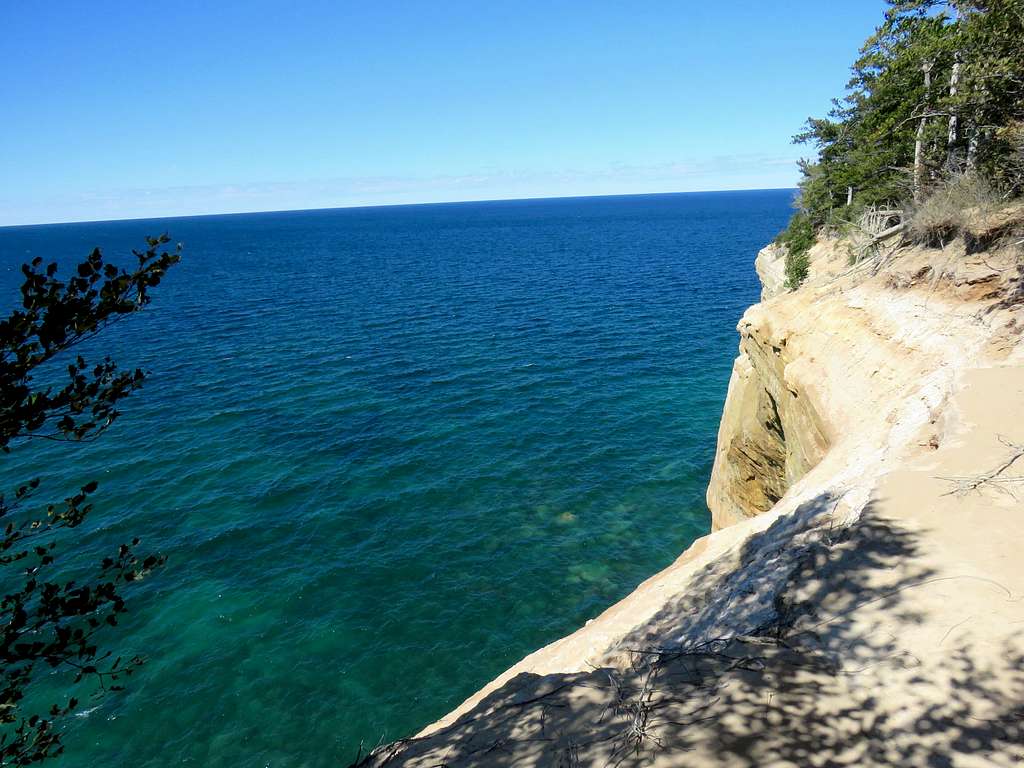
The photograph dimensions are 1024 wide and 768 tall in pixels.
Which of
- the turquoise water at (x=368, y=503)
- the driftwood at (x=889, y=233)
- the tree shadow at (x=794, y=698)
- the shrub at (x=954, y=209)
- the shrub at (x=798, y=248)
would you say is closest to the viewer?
the tree shadow at (x=794, y=698)

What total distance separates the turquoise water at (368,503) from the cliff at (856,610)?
24.7 ft

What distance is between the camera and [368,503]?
2441cm

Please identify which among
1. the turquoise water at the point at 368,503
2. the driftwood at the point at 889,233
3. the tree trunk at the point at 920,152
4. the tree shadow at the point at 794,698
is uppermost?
the tree trunk at the point at 920,152

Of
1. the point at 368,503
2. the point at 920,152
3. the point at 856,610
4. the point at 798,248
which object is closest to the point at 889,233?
the point at 920,152

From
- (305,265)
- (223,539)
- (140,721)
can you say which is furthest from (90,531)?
(305,265)

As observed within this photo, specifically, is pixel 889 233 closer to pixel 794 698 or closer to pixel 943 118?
pixel 943 118

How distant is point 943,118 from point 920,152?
4.54 ft

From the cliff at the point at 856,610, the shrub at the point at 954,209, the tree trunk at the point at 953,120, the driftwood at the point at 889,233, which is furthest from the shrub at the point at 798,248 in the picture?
the cliff at the point at 856,610

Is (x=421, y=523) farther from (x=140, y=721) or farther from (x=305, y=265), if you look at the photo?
(x=305, y=265)

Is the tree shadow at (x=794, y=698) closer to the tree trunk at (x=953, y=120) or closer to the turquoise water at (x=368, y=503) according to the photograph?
the turquoise water at (x=368, y=503)

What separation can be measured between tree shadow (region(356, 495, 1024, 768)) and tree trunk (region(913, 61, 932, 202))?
A: 1691 centimetres

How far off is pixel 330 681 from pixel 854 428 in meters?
15.5

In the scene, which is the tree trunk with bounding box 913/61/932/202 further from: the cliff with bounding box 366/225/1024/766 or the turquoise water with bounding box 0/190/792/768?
the turquoise water with bounding box 0/190/792/768

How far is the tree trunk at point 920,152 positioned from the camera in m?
20.2
